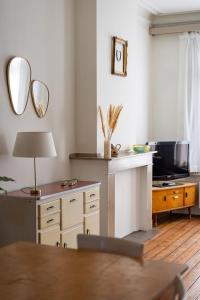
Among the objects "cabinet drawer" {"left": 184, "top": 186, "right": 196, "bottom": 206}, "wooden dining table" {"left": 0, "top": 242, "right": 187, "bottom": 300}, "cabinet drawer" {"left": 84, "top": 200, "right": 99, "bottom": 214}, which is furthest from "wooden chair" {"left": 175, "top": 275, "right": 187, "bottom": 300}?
"cabinet drawer" {"left": 184, "top": 186, "right": 196, "bottom": 206}

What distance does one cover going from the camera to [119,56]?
215 inches

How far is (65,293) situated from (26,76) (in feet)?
9.08

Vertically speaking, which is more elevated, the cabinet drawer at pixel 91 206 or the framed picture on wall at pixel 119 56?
the framed picture on wall at pixel 119 56

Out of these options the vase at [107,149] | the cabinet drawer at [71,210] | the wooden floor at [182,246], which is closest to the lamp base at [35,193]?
the cabinet drawer at [71,210]

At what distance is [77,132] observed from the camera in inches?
199

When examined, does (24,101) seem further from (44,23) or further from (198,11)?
(198,11)

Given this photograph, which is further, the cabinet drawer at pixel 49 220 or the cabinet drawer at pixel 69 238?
the cabinet drawer at pixel 69 238

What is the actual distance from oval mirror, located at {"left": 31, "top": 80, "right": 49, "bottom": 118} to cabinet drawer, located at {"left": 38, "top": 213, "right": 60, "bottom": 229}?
3.34 feet

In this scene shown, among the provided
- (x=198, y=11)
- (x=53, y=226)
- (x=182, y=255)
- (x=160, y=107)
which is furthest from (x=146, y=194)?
(x=198, y=11)

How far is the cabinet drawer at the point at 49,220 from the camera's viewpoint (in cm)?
372

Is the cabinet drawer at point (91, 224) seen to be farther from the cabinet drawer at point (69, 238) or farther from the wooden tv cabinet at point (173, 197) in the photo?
the wooden tv cabinet at point (173, 197)

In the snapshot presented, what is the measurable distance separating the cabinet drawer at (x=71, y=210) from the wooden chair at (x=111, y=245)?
154 cm

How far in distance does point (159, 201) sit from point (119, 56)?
6.87 feet

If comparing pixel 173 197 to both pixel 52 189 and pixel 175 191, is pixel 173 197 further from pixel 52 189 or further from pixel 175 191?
pixel 52 189
